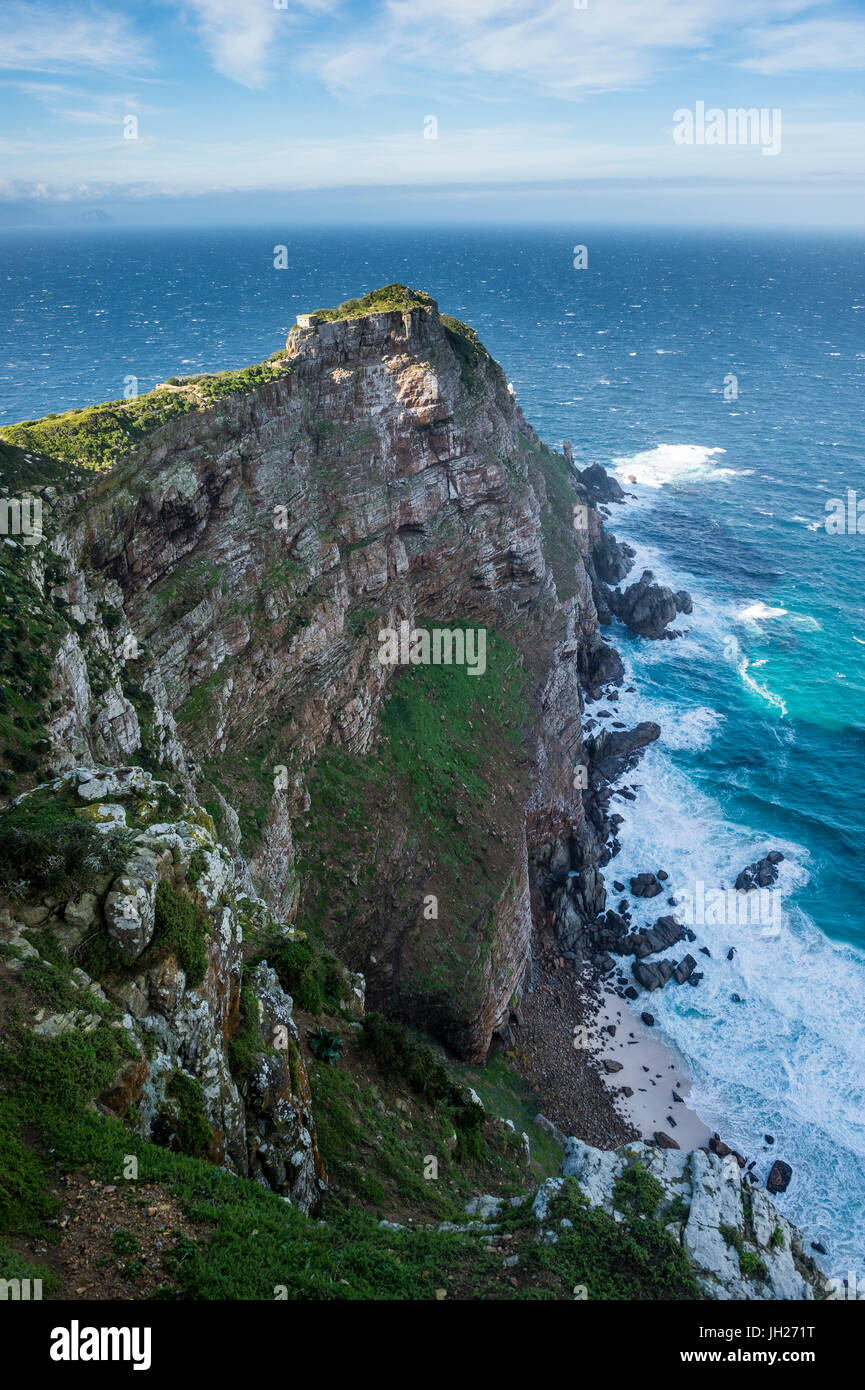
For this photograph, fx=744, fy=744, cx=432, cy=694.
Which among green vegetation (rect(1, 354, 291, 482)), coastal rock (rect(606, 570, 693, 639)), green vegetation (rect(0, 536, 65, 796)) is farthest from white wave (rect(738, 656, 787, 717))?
green vegetation (rect(0, 536, 65, 796))

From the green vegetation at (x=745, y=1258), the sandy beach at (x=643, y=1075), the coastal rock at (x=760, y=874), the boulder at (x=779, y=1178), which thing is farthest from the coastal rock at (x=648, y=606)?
the green vegetation at (x=745, y=1258)

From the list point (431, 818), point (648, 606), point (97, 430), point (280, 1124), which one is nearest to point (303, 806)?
point (431, 818)

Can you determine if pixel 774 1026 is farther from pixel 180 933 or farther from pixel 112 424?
pixel 112 424

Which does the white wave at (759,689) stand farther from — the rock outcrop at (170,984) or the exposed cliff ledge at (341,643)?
the rock outcrop at (170,984)

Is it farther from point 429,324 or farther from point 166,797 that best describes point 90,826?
point 429,324

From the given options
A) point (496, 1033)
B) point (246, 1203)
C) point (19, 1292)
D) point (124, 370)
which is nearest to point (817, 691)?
point (496, 1033)
